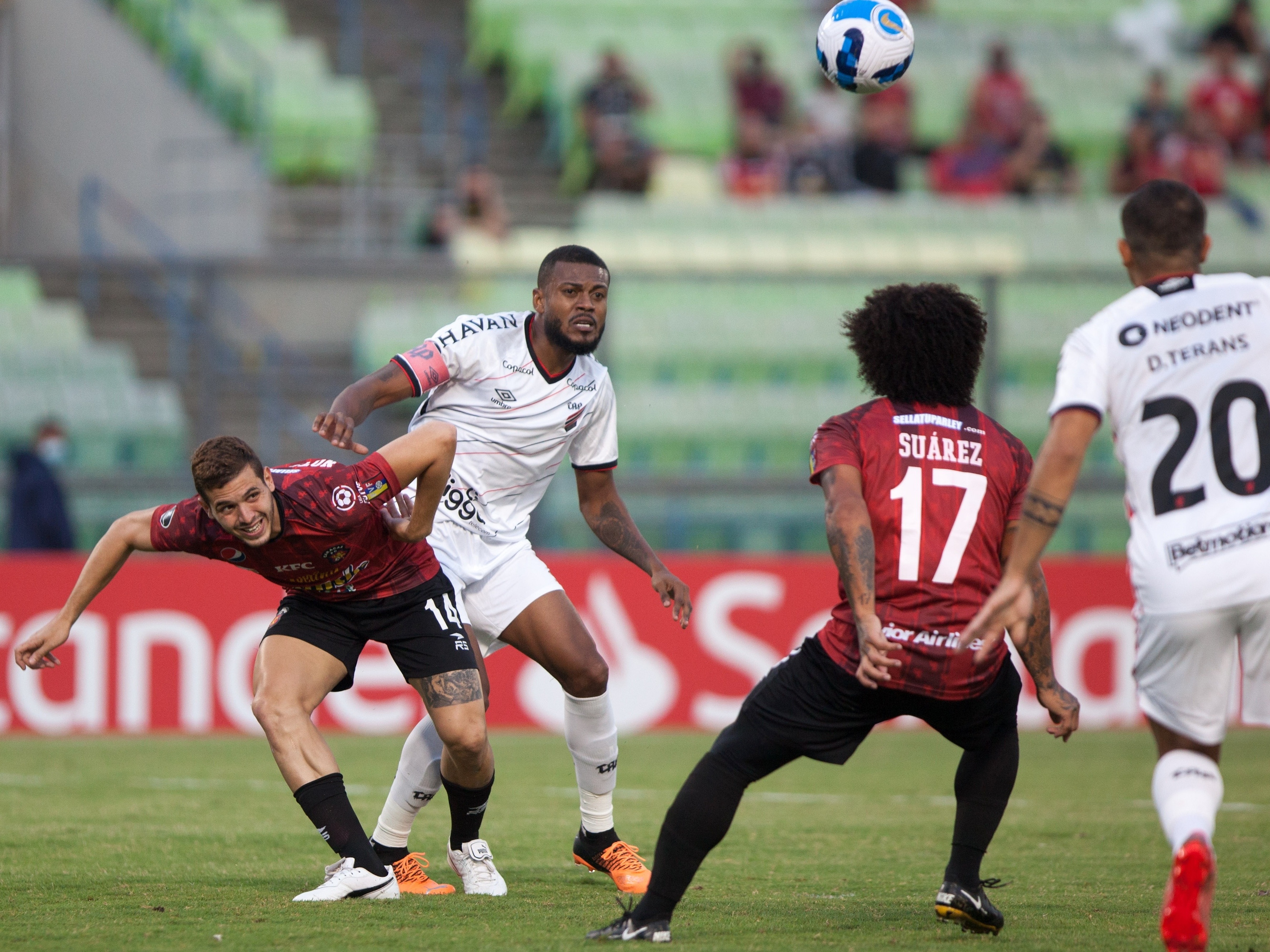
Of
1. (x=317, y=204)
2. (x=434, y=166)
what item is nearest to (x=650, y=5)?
(x=434, y=166)

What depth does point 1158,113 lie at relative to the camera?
17.8 m

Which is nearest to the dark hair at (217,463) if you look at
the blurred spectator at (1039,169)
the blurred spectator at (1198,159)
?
the blurred spectator at (1039,169)

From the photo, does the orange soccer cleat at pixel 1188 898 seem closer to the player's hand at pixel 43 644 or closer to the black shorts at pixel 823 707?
the black shorts at pixel 823 707

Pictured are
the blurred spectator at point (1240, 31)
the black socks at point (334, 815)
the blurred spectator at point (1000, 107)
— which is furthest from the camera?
the blurred spectator at point (1240, 31)

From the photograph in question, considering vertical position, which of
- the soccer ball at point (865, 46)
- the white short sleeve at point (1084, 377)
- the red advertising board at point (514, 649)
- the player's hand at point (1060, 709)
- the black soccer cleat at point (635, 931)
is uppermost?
the soccer ball at point (865, 46)

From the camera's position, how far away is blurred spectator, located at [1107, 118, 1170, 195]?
17.4 m

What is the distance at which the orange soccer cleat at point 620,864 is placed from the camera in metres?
5.80

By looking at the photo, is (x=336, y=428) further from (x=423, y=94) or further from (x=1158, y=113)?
(x=423, y=94)

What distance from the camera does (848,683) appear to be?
14.9 feet

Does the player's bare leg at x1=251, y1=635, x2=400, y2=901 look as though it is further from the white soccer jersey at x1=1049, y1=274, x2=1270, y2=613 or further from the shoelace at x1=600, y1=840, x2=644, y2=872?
the white soccer jersey at x1=1049, y1=274, x2=1270, y2=613

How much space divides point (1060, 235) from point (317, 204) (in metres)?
8.14

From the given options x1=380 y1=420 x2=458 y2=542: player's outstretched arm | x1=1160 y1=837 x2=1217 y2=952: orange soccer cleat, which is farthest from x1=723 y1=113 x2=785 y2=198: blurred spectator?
x1=1160 y1=837 x2=1217 y2=952: orange soccer cleat

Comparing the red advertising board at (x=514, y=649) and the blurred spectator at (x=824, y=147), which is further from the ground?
the blurred spectator at (x=824, y=147)

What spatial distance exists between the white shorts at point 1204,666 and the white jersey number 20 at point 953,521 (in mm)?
577
